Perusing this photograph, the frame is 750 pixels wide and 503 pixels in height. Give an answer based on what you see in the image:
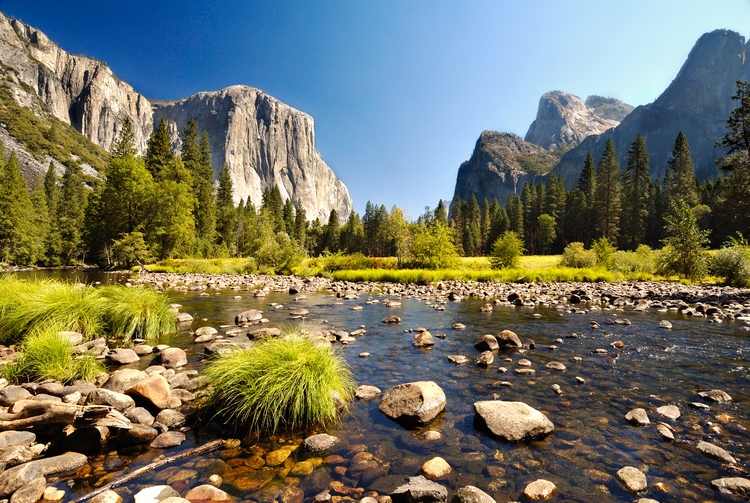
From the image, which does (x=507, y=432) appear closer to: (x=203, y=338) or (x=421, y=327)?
(x=421, y=327)

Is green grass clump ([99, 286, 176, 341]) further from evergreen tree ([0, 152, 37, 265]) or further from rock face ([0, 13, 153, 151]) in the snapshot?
rock face ([0, 13, 153, 151])

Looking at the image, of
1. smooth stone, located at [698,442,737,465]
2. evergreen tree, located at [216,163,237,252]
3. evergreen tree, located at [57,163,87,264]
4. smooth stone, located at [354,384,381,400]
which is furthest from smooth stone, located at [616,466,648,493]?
evergreen tree, located at [57,163,87,264]

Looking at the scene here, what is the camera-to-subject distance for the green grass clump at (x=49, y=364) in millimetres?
5605

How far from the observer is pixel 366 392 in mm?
5949

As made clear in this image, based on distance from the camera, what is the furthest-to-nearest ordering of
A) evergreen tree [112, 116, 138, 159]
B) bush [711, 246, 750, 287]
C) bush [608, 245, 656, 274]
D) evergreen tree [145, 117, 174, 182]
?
1. evergreen tree [145, 117, 174, 182]
2. evergreen tree [112, 116, 138, 159]
3. bush [608, 245, 656, 274]
4. bush [711, 246, 750, 287]

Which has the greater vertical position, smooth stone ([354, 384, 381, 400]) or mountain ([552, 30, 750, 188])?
mountain ([552, 30, 750, 188])

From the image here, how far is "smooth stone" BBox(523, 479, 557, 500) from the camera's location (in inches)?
134

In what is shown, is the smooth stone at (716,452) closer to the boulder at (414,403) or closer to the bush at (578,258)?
the boulder at (414,403)

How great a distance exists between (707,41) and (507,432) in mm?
290529

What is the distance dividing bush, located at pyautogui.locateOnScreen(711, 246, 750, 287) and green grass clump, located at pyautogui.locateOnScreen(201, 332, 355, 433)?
33495mm

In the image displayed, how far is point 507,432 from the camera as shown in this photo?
14.9 ft

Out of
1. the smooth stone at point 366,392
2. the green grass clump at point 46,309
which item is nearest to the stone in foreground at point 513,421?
the smooth stone at point 366,392

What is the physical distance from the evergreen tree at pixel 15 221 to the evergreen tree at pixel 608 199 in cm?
9547

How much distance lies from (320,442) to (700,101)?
260790 millimetres
